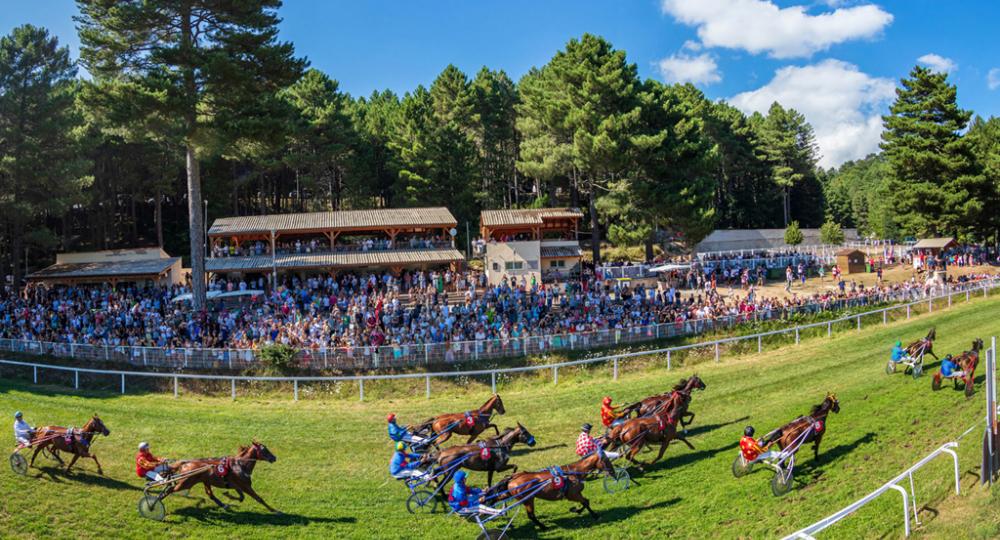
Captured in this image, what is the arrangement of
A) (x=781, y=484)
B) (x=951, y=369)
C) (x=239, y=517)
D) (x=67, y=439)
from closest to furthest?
(x=781, y=484)
(x=239, y=517)
(x=67, y=439)
(x=951, y=369)

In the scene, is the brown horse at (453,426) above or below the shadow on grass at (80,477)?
above

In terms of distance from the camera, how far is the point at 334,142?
5144cm

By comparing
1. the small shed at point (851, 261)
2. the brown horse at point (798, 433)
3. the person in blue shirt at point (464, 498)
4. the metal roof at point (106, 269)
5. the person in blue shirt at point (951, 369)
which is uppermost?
the metal roof at point (106, 269)

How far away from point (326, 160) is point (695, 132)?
2735 centimetres

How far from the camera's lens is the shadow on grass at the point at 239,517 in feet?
36.3

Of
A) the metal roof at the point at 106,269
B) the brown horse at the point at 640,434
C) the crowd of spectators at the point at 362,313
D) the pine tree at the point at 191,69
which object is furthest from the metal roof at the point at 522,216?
the brown horse at the point at 640,434

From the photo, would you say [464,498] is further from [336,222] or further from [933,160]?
[933,160]

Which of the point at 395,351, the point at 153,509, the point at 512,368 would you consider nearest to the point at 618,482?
the point at 153,509

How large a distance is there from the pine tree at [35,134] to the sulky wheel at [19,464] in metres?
27.7

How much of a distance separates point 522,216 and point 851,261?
67.4ft

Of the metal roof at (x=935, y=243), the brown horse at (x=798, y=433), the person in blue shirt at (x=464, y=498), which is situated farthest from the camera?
the metal roof at (x=935, y=243)

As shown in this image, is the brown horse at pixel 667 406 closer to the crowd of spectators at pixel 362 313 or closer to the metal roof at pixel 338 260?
the crowd of spectators at pixel 362 313

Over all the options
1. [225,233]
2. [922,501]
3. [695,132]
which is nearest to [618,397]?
[922,501]

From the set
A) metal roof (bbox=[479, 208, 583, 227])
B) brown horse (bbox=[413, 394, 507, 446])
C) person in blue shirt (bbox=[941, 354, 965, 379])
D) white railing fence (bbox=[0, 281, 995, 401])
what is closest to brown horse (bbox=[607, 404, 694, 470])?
brown horse (bbox=[413, 394, 507, 446])
